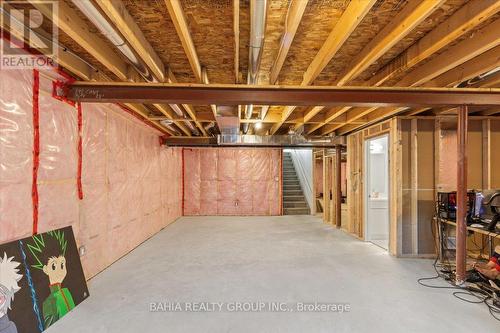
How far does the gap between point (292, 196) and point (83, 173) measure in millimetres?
6435

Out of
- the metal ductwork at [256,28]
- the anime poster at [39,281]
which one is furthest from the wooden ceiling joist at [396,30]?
the anime poster at [39,281]

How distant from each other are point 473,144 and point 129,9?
480cm

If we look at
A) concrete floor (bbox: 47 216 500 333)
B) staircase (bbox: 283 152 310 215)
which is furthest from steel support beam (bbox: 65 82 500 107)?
staircase (bbox: 283 152 310 215)

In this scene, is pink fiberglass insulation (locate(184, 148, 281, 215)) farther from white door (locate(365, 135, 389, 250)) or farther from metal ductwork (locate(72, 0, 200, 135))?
metal ductwork (locate(72, 0, 200, 135))

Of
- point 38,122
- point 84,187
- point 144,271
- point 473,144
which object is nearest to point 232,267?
point 144,271

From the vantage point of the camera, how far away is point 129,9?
5.62ft

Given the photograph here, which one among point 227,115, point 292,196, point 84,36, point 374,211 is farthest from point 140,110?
point 292,196

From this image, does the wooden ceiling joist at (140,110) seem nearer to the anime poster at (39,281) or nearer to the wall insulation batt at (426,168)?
the anime poster at (39,281)

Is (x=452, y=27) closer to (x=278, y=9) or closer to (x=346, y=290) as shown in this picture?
(x=278, y=9)

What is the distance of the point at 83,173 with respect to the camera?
294cm

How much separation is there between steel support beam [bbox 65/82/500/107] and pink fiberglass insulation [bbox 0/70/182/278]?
18.5 inches

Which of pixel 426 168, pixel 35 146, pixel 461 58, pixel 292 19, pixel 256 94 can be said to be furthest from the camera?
pixel 426 168

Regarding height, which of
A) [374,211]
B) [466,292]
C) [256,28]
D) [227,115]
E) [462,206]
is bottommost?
[466,292]

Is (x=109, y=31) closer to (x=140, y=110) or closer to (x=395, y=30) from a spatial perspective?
(x=395, y=30)
